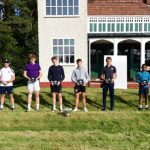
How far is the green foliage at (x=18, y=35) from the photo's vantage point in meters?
45.8

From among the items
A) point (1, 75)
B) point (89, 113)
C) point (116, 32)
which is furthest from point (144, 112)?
point (116, 32)

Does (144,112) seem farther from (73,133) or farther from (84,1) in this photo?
(84,1)

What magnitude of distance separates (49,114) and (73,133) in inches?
82.7

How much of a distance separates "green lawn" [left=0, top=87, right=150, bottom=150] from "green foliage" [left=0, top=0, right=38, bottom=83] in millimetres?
28899

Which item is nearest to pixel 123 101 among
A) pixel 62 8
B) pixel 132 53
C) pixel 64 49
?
pixel 64 49

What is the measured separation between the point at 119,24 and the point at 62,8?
3540 millimetres

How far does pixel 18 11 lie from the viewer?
1951 inches

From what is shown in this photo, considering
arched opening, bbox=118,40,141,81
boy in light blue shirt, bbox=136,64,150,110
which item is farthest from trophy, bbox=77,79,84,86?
arched opening, bbox=118,40,141,81

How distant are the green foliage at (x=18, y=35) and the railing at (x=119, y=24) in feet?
61.6

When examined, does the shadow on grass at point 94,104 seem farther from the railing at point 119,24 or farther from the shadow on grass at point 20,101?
the railing at point 119,24

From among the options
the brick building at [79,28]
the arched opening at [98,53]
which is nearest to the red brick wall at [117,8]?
the brick building at [79,28]

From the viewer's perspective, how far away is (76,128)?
13695 millimetres

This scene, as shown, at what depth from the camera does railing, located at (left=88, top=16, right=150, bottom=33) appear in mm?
27094

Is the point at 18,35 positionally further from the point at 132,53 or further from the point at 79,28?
the point at 79,28
